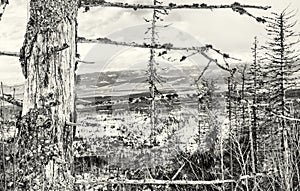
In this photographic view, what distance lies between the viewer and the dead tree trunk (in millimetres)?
3068

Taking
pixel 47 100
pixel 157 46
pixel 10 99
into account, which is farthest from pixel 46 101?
pixel 157 46

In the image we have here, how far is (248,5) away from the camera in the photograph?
11.4ft

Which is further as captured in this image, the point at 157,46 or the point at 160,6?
the point at 157,46

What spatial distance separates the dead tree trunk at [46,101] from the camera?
10.1 feet

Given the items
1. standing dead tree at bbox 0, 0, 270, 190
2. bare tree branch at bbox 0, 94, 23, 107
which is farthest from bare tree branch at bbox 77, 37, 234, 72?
bare tree branch at bbox 0, 94, 23, 107

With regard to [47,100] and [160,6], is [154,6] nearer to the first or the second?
[160,6]

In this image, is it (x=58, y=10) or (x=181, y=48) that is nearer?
(x=58, y=10)

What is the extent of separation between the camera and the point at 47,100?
311 cm

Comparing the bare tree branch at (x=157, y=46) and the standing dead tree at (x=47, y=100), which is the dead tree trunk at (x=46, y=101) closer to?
the standing dead tree at (x=47, y=100)

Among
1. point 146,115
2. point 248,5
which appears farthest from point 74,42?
point 146,115

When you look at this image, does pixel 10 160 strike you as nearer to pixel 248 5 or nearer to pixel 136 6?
pixel 136 6

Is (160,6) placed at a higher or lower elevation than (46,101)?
higher

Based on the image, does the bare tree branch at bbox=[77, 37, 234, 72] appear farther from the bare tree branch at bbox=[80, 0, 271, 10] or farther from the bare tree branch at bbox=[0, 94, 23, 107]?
the bare tree branch at bbox=[0, 94, 23, 107]

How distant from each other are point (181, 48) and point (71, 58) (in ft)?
2.78
